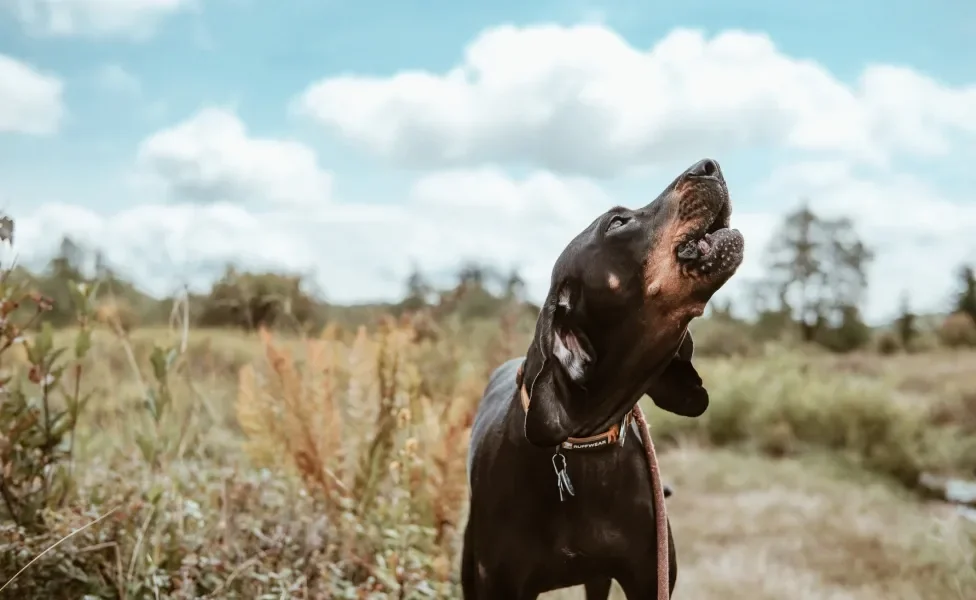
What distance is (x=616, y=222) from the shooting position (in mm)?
1933

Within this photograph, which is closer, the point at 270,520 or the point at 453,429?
the point at 453,429

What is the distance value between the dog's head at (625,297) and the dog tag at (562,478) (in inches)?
4.0

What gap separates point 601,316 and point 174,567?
2.08m

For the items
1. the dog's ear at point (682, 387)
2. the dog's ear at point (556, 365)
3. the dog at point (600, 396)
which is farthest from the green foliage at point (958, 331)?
the dog's ear at point (556, 365)

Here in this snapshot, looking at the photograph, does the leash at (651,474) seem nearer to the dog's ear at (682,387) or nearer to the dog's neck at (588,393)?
the dog's neck at (588,393)

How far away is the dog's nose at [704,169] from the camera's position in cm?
187

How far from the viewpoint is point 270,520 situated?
11.5 ft

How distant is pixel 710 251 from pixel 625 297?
0.22 m

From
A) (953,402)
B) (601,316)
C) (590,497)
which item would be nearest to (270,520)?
(590,497)

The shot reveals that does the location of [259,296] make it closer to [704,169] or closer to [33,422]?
[33,422]

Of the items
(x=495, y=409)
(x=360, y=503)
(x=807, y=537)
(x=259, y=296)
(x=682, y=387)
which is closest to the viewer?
(x=682, y=387)

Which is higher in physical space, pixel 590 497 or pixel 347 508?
pixel 590 497

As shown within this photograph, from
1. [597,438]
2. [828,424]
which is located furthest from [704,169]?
[828,424]

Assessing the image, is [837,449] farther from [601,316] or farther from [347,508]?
[601,316]
